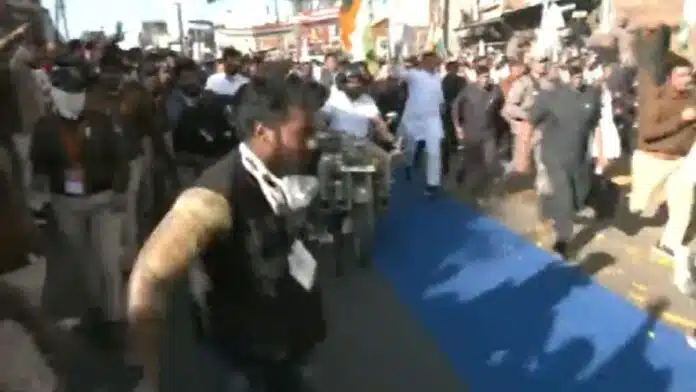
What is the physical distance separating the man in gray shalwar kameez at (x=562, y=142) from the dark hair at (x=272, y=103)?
6.55 m

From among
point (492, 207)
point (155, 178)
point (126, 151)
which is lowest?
point (492, 207)

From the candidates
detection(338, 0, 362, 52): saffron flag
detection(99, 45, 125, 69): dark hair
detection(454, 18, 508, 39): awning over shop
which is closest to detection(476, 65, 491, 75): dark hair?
detection(99, 45, 125, 69): dark hair

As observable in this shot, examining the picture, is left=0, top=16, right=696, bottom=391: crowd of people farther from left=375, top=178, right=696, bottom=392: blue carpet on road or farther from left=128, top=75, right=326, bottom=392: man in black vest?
left=375, top=178, right=696, bottom=392: blue carpet on road

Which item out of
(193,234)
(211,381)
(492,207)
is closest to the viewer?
Result: (193,234)

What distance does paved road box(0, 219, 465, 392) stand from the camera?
11.2ft

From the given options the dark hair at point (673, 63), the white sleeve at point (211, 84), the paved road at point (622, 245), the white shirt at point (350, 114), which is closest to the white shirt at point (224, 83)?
the white sleeve at point (211, 84)

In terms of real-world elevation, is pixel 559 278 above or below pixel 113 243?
below

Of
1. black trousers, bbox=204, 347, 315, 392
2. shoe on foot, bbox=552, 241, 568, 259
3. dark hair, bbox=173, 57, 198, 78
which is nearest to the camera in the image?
black trousers, bbox=204, 347, 315, 392

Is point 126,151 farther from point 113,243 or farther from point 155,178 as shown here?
point 155,178

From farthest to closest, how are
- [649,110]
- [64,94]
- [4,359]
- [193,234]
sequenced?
[649,110] < [64,94] < [4,359] < [193,234]

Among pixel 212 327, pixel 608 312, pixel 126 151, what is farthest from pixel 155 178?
pixel 212 327

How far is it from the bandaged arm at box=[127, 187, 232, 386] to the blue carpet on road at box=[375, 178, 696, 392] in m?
3.26

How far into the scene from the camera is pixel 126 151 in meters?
7.01

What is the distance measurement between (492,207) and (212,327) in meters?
9.43
